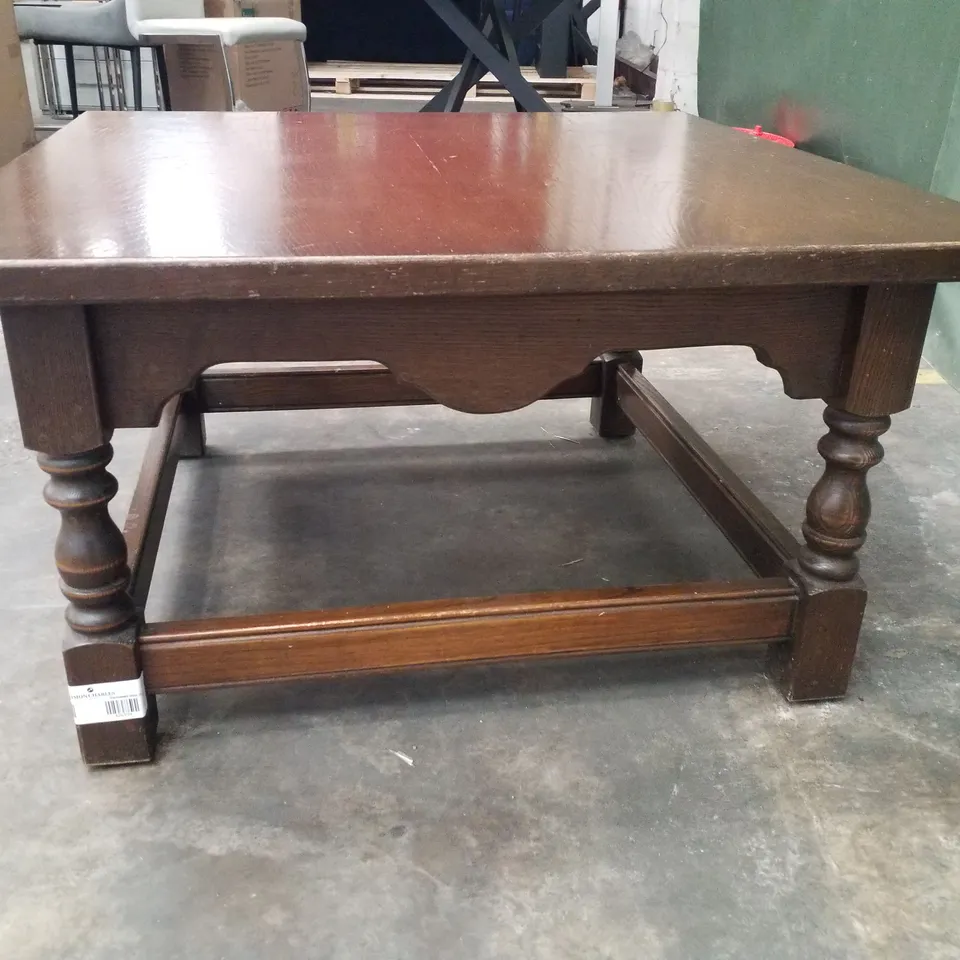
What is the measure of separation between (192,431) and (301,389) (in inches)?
9.4

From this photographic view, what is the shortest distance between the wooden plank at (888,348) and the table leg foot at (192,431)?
43.6 inches

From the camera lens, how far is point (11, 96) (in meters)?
3.60

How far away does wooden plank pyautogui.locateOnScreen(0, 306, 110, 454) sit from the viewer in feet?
2.82

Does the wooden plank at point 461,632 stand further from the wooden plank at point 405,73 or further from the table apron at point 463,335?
the wooden plank at point 405,73

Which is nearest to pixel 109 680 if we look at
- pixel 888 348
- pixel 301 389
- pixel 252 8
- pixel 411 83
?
pixel 301 389

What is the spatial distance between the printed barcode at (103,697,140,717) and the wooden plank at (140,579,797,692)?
3 cm

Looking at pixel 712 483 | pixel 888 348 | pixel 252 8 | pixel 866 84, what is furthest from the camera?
pixel 252 8

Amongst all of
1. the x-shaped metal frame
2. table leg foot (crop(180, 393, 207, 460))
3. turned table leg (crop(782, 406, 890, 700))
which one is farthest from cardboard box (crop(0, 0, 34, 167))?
turned table leg (crop(782, 406, 890, 700))

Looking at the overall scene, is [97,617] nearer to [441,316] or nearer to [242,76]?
[441,316]

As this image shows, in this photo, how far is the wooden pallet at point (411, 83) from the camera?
5.34m

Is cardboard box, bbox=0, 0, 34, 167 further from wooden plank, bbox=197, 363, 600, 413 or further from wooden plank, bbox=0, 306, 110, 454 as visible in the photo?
wooden plank, bbox=0, 306, 110, 454

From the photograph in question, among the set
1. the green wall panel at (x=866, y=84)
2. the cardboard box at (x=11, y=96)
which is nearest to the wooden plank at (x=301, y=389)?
the green wall panel at (x=866, y=84)

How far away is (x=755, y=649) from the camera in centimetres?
129

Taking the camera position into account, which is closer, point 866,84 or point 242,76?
point 866,84
